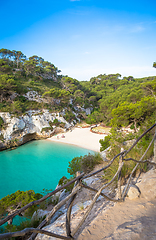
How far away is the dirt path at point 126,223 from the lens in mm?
1581

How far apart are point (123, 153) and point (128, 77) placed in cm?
5525

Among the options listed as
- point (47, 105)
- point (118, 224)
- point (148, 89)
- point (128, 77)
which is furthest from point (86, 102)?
point (118, 224)

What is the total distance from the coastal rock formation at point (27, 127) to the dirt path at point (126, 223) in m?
16.8

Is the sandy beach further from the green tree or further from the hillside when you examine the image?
the green tree

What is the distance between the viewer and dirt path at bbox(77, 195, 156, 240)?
1.58 meters

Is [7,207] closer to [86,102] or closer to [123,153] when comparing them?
[123,153]

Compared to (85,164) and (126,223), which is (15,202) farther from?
(126,223)

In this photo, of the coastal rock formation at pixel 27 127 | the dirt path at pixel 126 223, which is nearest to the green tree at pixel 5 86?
the coastal rock formation at pixel 27 127

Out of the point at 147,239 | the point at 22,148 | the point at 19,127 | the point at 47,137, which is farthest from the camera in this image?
the point at 47,137

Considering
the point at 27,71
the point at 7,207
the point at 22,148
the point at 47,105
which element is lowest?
the point at 22,148

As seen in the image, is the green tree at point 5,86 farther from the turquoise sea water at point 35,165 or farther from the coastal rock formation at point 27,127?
the turquoise sea water at point 35,165

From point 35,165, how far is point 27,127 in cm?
807

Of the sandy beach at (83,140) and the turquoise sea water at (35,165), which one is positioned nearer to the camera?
the turquoise sea water at (35,165)

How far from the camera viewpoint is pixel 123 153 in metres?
2.37
